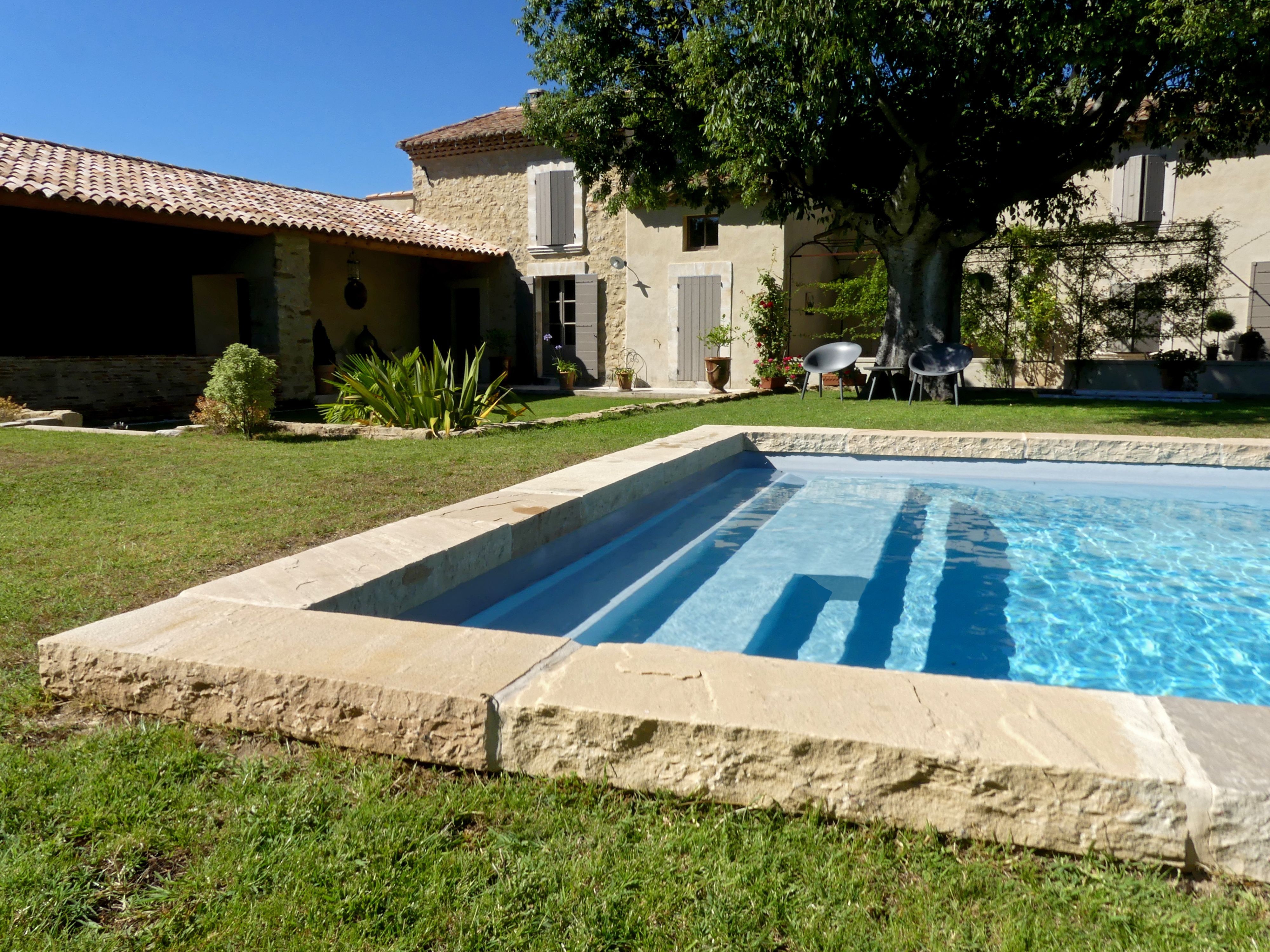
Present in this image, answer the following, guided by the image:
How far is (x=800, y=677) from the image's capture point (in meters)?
1.82

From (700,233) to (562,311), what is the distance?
2.94 meters

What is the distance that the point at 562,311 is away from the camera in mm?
15961

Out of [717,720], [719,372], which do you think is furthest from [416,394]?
[719,372]

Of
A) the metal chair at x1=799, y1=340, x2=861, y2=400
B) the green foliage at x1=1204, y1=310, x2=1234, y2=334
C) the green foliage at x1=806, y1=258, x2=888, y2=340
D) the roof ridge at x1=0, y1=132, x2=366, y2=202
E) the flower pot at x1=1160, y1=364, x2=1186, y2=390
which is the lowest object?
the flower pot at x1=1160, y1=364, x2=1186, y2=390

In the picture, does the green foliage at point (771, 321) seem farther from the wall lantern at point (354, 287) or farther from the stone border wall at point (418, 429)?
the wall lantern at point (354, 287)

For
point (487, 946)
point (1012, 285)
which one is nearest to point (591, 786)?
point (487, 946)

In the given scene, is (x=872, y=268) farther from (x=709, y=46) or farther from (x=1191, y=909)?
(x=1191, y=909)

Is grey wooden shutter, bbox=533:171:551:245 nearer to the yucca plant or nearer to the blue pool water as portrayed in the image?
the yucca plant

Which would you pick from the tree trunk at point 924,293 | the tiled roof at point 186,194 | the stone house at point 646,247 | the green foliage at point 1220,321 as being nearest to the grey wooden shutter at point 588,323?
the stone house at point 646,247

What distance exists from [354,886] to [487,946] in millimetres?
259

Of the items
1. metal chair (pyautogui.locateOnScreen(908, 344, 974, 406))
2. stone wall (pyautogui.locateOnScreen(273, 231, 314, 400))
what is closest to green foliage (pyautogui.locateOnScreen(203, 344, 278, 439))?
stone wall (pyautogui.locateOnScreen(273, 231, 314, 400))

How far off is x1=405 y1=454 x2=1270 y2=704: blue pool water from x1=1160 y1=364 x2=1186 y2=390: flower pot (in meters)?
8.07

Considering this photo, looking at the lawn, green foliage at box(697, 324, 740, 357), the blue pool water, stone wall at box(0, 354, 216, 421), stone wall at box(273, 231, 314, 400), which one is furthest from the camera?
green foliage at box(697, 324, 740, 357)

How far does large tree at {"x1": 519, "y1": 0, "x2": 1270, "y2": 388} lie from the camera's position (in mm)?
7785
